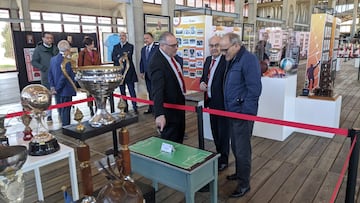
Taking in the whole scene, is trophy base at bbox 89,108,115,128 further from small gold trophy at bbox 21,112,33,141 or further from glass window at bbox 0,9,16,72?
glass window at bbox 0,9,16,72

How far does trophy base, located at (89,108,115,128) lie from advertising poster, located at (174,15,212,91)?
5258 mm

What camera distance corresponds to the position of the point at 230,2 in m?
21.4

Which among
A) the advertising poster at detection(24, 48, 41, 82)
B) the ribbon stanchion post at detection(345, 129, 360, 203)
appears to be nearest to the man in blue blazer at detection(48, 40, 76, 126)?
the advertising poster at detection(24, 48, 41, 82)

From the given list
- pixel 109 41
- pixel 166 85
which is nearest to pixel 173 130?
pixel 166 85

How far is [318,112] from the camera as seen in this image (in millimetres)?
4168

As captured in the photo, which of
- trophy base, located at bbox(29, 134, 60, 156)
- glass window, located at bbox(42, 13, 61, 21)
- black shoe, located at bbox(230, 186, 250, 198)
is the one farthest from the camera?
glass window, located at bbox(42, 13, 61, 21)

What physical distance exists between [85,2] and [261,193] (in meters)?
13.6

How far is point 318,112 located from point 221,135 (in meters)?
2.03

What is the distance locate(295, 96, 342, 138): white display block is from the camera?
160 inches

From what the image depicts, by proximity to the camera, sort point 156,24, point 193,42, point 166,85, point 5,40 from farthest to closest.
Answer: point 5,40 < point 156,24 < point 193,42 < point 166,85

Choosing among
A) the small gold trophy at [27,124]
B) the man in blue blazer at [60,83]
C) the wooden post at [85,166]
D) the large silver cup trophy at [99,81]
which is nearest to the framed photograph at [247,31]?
the man in blue blazer at [60,83]

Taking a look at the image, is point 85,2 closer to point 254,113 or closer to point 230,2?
point 230,2

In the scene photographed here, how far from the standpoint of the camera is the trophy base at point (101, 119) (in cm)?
160

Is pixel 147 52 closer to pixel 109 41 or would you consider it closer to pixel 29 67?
pixel 29 67
